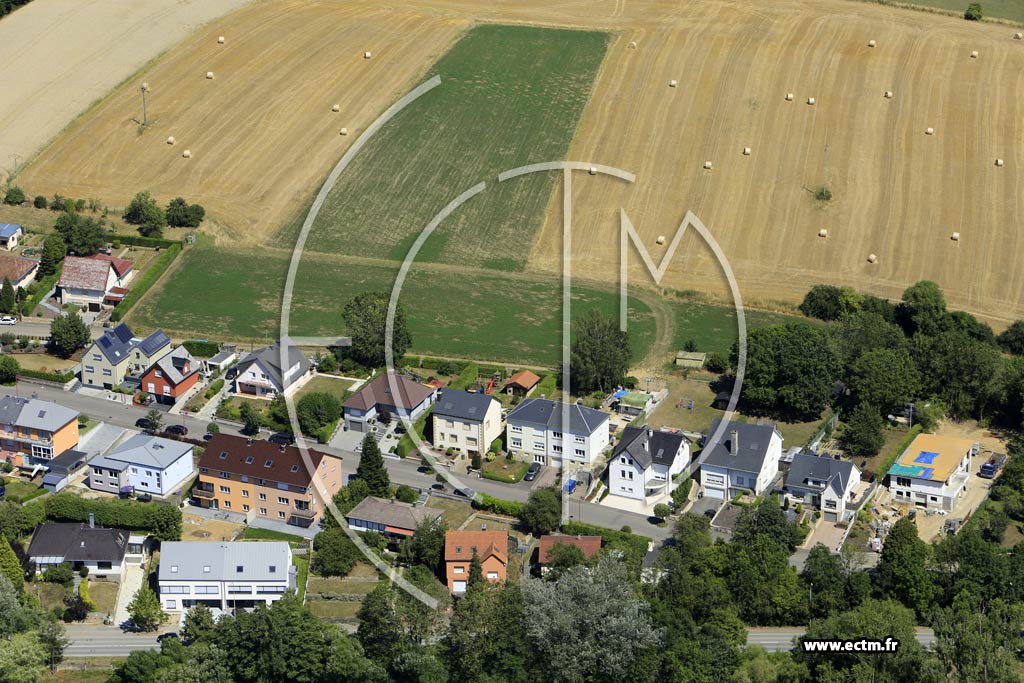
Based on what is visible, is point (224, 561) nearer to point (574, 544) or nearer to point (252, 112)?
point (574, 544)

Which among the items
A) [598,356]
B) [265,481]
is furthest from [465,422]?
[265,481]

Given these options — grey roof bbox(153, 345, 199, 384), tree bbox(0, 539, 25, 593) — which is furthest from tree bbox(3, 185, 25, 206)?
tree bbox(0, 539, 25, 593)

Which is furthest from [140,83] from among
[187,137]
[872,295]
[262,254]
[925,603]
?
[925,603]

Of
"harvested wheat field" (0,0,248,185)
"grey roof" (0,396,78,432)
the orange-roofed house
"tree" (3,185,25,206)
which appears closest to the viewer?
the orange-roofed house

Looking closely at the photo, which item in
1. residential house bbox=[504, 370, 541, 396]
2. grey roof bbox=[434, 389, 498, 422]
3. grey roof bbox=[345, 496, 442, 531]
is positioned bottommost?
residential house bbox=[504, 370, 541, 396]

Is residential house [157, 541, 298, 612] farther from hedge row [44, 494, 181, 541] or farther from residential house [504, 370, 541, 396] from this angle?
residential house [504, 370, 541, 396]

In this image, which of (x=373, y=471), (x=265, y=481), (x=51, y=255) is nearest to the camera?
(x=265, y=481)

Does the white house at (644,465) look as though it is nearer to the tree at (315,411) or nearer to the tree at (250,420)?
the tree at (315,411)

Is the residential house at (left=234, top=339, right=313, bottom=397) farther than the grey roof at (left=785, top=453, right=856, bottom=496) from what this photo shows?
Yes

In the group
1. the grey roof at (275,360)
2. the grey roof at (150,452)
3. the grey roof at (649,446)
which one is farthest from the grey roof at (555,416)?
the grey roof at (150,452)
